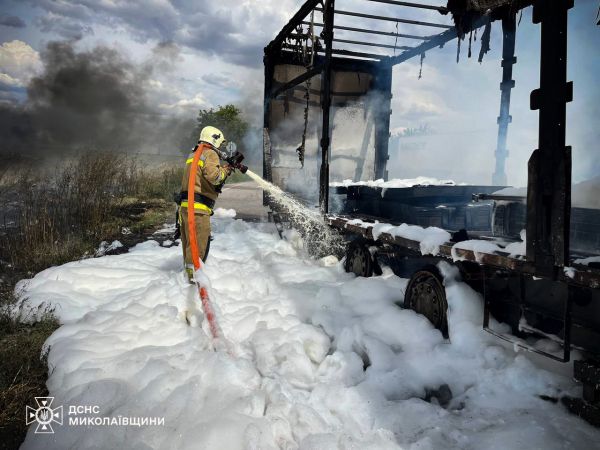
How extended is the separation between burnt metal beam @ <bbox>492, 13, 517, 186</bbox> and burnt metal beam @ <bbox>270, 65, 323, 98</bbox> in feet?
9.59

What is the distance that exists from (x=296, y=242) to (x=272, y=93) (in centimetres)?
345

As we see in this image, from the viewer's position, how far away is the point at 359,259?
5.28 metres

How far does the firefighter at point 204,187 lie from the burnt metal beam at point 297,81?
7.39 ft

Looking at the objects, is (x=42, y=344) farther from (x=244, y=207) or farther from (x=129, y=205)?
(x=244, y=207)

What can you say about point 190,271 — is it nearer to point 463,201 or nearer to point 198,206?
point 198,206

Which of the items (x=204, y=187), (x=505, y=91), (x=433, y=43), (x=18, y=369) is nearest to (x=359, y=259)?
(x=204, y=187)

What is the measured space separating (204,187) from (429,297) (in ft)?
9.51

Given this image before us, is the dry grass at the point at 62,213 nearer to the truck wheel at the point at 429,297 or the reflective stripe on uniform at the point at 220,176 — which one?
the reflective stripe on uniform at the point at 220,176

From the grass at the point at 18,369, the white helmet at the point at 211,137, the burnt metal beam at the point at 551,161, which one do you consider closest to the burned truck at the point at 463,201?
the burnt metal beam at the point at 551,161

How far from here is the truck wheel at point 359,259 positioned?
5.02m

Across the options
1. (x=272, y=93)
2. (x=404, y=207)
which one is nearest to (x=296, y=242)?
(x=404, y=207)

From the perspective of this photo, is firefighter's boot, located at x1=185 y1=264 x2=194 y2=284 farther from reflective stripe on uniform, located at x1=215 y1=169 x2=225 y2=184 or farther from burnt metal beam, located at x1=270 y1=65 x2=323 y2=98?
burnt metal beam, located at x1=270 y1=65 x2=323 y2=98

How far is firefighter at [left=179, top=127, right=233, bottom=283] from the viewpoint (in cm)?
458

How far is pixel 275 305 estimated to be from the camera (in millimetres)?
4320
